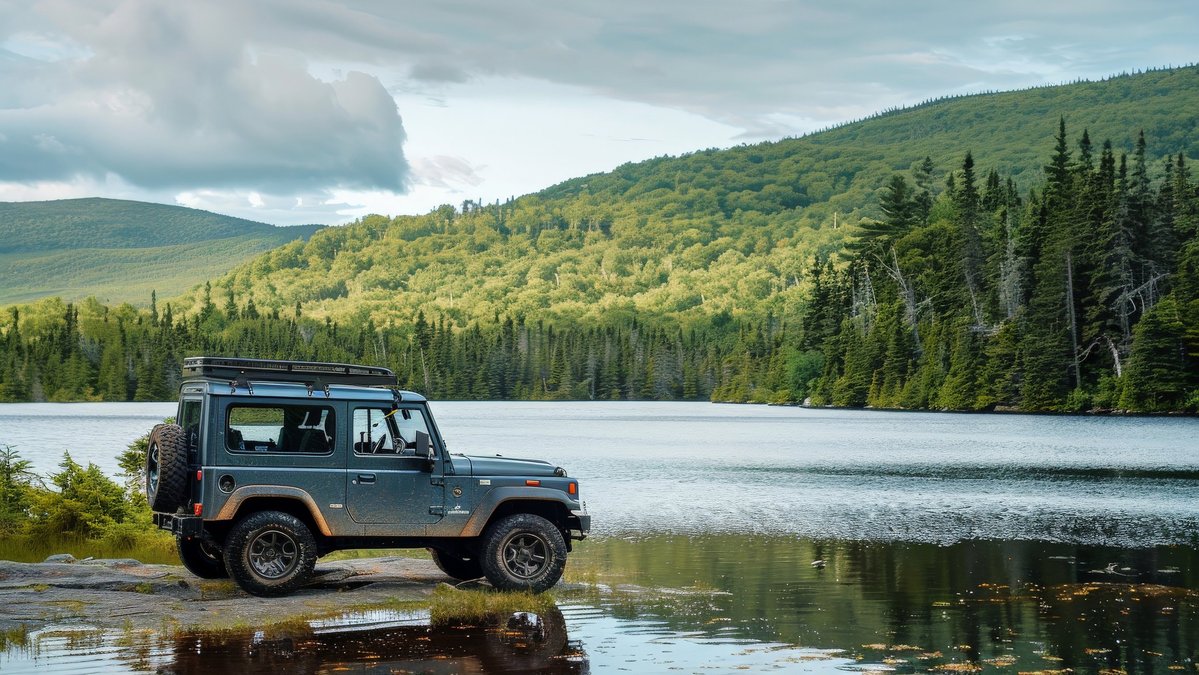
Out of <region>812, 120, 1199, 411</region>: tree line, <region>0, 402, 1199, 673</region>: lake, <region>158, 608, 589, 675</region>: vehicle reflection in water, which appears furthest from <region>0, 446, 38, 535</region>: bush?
<region>812, 120, 1199, 411</region>: tree line

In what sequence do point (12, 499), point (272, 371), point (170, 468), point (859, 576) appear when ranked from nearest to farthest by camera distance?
point (170, 468) → point (272, 371) → point (859, 576) → point (12, 499)

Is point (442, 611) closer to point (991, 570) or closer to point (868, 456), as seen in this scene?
point (991, 570)

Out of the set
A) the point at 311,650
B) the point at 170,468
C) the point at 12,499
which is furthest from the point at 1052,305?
the point at 311,650

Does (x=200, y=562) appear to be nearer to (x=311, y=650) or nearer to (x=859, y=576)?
(x=311, y=650)

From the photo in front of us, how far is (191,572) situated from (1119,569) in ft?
46.5

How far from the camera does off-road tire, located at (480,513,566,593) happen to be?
15477 millimetres

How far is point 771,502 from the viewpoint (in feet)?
112

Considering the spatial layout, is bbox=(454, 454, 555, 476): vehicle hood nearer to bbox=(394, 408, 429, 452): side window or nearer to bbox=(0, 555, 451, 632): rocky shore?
bbox=(394, 408, 429, 452): side window

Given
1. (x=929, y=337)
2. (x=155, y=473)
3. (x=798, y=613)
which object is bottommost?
(x=798, y=613)

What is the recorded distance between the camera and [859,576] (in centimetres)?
1909

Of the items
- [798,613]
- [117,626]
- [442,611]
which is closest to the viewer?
[117,626]

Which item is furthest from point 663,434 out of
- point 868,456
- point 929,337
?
point 929,337

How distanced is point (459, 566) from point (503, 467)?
1.96 m

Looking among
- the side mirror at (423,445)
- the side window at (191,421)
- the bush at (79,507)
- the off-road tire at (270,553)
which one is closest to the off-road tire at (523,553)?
the side mirror at (423,445)
